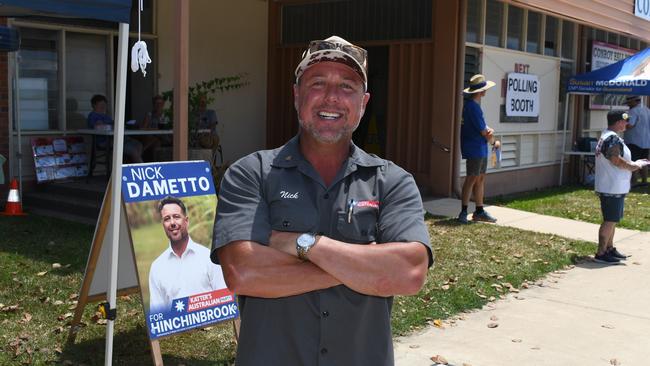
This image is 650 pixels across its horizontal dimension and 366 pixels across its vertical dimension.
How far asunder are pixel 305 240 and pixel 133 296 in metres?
4.24

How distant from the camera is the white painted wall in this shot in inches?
487

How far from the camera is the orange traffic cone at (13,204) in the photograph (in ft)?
31.8

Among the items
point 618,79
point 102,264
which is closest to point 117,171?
point 102,264

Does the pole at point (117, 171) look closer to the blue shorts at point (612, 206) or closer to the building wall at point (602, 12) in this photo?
the blue shorts at point (612, 206)

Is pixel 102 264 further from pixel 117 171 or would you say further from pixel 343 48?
pixel 343 48

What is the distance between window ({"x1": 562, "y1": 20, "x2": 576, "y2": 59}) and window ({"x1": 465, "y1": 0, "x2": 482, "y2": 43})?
150 inches

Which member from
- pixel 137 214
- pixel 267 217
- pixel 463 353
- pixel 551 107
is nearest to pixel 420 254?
pixel 267 217

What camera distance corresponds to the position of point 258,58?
14.2 metres

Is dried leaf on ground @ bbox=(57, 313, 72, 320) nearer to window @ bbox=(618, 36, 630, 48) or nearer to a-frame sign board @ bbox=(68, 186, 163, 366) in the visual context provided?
a-frame sign board @ bbox=(68, 186, 163, 366)

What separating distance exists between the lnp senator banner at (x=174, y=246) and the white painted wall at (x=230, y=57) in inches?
303

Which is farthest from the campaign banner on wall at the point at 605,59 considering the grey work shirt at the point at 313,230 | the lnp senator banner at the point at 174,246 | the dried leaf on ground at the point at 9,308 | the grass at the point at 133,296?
the grey work shirt at the point at 313,230

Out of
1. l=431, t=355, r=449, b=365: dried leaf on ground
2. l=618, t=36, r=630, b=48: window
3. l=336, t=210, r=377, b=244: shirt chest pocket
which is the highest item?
l=618, t=36, r=630, b=48: window

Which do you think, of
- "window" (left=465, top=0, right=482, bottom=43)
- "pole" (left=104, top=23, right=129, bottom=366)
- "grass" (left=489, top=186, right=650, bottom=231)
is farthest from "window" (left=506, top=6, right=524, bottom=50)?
"pole" (left=104, top=23, right=129, bottom=366)

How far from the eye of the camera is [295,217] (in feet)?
7.95
